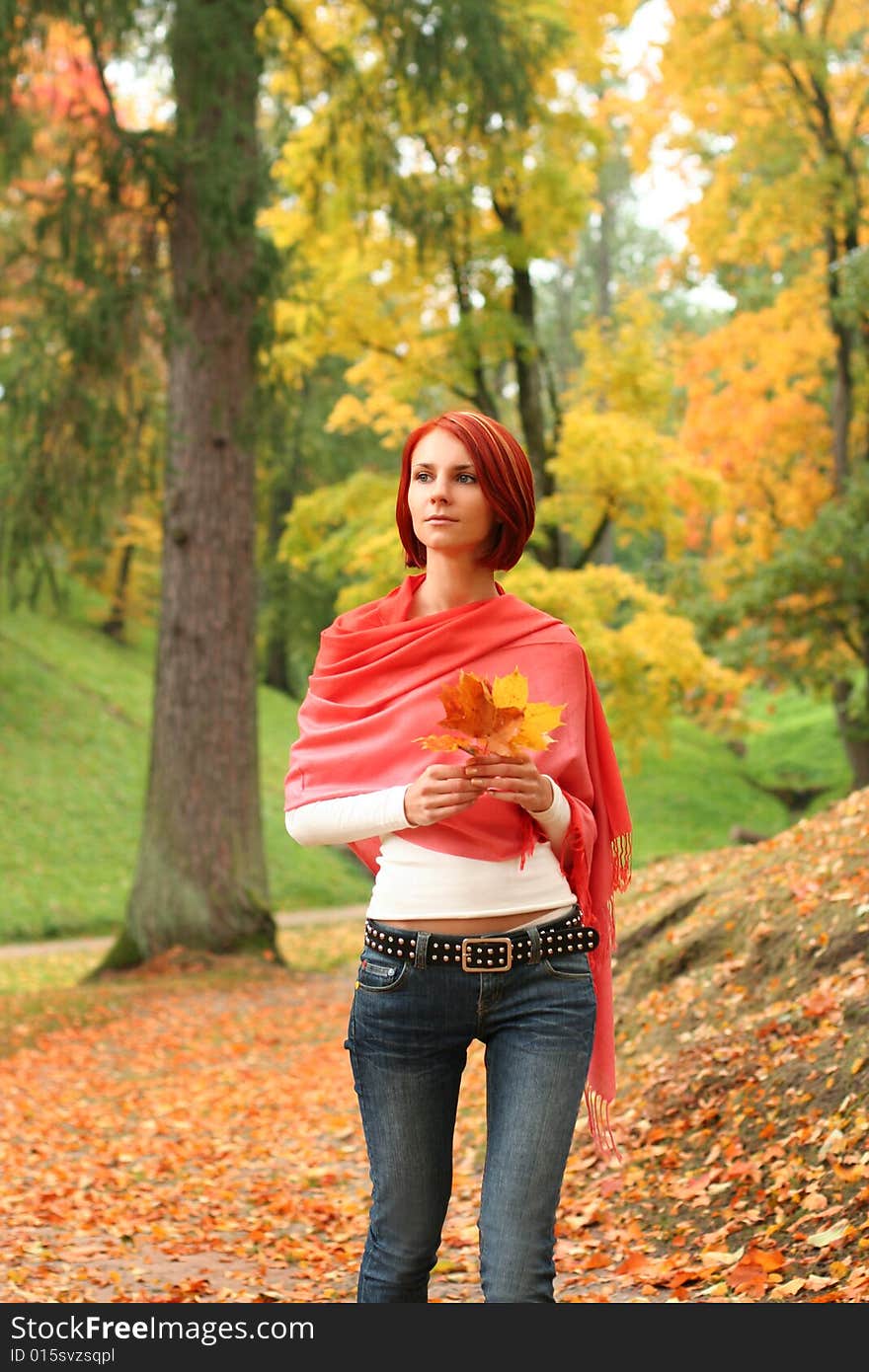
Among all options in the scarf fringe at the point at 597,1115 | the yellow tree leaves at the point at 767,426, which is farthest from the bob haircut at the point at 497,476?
the yellow tree leaves at the point at 767,426

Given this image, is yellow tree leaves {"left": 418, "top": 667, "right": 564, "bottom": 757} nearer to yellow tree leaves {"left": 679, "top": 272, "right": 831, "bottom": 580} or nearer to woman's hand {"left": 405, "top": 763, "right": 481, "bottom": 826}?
woman's hand {"left": 405, "top": 763, "right": 481, "bottom": 826}

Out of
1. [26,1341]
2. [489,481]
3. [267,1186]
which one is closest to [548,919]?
[489,481]

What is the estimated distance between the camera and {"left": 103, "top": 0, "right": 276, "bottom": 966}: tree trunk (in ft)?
39.0

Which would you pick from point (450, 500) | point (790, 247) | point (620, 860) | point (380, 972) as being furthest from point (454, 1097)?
point (790, 247)

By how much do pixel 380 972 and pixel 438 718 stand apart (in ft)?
1.48

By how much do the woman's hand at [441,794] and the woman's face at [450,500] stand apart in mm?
471

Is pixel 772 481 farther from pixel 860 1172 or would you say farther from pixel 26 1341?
pixel 26 1341

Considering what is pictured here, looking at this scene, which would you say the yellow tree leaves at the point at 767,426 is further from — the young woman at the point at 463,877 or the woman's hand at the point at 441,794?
the woman's hand at the point at 441,794

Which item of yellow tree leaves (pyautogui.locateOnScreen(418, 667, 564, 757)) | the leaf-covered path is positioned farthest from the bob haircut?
the leaf-covered path

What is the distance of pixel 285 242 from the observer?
13578 mm

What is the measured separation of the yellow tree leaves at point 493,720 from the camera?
95.7 inches

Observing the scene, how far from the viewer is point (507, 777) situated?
8.17ft

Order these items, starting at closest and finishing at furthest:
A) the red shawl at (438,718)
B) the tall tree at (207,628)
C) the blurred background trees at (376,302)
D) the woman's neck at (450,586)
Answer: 1. the red shawl at (438,718)
2. the woman's neck at (450,586)
3. the blurred background trees at (376,302)
4. the tall tree at (207,628)

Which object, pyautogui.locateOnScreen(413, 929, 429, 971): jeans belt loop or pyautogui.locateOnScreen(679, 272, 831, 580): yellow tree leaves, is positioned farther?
pyautogui.locateOnScreen(679, 272, 831, 580): yellow tree leaves
